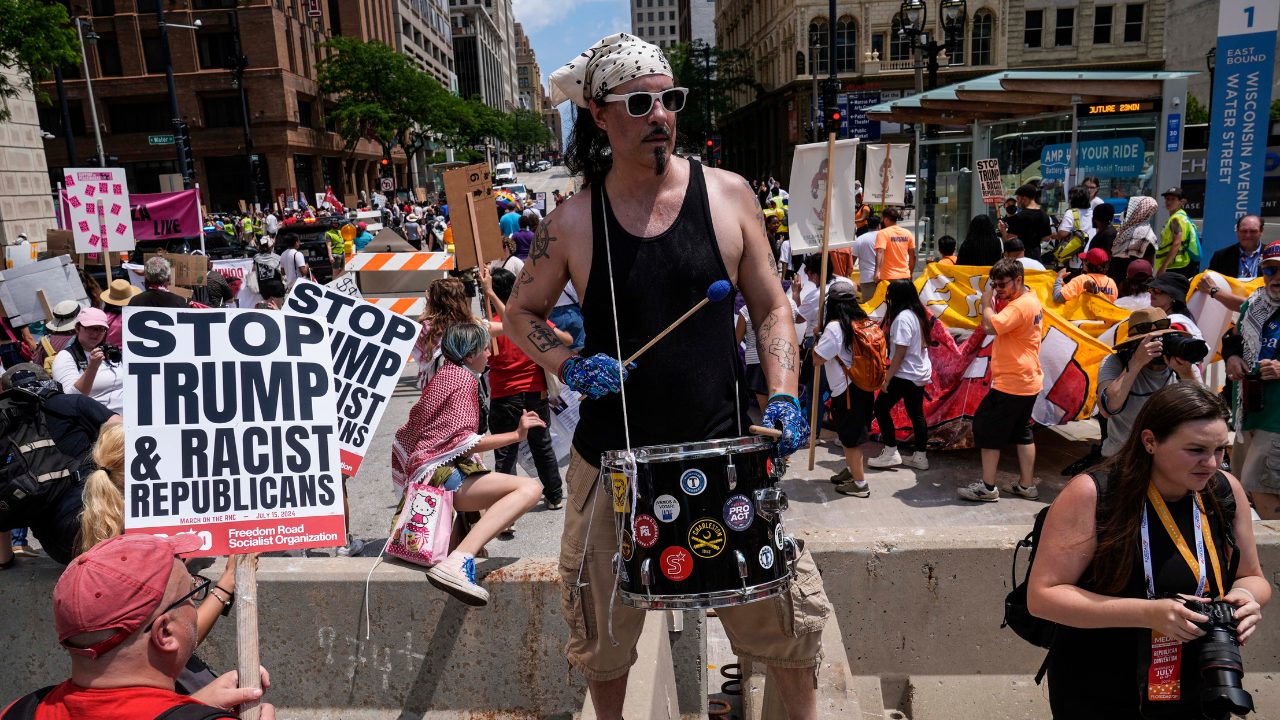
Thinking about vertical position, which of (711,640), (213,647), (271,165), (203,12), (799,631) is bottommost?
(711,640)

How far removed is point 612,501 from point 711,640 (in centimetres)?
226

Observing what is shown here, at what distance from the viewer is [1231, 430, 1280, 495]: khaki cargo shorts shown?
16.1 ft

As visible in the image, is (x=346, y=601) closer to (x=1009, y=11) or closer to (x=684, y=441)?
(x=684, y=441)

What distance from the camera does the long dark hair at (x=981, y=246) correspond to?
32.1 ft

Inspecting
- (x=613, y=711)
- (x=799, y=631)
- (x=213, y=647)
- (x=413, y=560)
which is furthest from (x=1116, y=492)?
(x=213, y=647)

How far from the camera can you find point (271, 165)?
55438 millimetres

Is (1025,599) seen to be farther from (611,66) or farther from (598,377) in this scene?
(611,66)

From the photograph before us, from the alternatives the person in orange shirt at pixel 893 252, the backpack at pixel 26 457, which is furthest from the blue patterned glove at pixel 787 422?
the person in orange shirt at pixel 893 252

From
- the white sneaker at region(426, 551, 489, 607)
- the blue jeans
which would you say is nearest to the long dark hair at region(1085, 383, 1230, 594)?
the white sneaker at region(426, 551, 489, 607)

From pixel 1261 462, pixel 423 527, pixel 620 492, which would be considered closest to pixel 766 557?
pixel 620 492

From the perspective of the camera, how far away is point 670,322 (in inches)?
97.0

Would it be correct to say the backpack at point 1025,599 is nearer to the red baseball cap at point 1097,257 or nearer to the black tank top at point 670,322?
the black tank top at point 670,322

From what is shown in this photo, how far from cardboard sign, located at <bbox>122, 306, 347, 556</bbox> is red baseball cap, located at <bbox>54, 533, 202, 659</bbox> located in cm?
76

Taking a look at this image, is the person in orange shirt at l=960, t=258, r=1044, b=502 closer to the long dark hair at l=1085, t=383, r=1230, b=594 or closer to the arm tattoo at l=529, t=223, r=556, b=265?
the long dark hair at l=1085, t=383, r=1230, b=594
